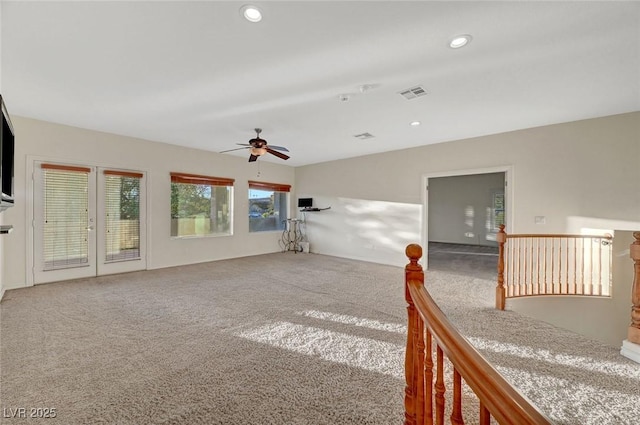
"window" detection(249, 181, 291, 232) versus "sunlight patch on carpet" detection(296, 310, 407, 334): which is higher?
"window" detection(249, 181, 291, 232)

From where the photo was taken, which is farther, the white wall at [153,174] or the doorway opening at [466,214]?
the doorway opening at [466,214]

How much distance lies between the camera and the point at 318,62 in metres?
2.53

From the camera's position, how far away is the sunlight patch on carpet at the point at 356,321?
2.82m

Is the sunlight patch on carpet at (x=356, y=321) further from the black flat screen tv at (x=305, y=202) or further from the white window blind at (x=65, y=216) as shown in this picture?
the black flat screen tv at (x=305, y=202)

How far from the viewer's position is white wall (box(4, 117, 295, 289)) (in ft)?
13.4

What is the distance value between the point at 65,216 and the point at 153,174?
61.7 inches

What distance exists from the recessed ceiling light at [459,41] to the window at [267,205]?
5.79m

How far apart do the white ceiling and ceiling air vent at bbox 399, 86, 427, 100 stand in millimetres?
115

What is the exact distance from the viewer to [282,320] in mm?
2998

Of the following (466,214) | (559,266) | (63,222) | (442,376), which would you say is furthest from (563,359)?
(466,214)

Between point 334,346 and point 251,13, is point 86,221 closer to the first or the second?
point 251,13

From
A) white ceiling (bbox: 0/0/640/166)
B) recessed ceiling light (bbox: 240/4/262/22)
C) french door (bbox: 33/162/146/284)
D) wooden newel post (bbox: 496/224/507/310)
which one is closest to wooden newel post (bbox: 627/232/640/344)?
wooden newel post (bbox: 496/224/507/310)

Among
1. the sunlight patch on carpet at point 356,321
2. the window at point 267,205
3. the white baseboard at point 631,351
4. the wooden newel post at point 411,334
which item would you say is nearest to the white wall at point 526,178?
the window at point 267,205

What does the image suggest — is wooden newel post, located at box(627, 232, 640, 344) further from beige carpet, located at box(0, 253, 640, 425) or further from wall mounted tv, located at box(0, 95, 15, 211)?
wall mounted tv, located at box(0, 95, 15, 211)
